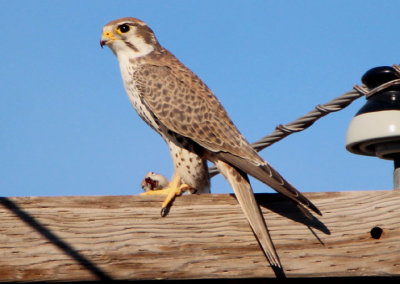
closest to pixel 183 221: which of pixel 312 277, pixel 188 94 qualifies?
pixel 312 277

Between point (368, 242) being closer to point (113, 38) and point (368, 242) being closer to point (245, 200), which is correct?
point (245, 200)

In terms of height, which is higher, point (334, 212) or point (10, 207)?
point (10, 207)

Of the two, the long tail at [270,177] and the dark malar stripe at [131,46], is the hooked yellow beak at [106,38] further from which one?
the long tail at [270,177]

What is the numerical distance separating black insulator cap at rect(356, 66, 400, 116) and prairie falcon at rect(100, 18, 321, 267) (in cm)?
51

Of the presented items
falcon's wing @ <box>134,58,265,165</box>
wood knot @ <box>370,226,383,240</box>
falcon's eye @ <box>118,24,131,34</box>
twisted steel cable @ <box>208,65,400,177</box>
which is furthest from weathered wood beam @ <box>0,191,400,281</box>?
falcon's eye @ <box>118,24,131,34</box>

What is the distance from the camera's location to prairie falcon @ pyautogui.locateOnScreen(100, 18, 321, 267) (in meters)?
2.92

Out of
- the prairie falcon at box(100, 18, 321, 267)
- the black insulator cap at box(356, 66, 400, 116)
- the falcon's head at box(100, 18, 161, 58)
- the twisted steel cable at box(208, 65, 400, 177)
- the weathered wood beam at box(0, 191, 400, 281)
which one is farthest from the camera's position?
the falcon's head at box(100, 18, 161, 58)

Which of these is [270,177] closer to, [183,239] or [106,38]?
[183,239]

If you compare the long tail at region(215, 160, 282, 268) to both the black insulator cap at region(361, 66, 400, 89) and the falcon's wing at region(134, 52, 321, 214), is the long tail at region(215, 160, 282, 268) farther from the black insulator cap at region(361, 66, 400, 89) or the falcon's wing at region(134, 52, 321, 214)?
the black insulator cap at region(361, 66, 400, 89)

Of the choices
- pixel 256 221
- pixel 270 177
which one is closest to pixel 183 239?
pixel 256 221

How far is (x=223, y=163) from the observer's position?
Result: 303 centimetres

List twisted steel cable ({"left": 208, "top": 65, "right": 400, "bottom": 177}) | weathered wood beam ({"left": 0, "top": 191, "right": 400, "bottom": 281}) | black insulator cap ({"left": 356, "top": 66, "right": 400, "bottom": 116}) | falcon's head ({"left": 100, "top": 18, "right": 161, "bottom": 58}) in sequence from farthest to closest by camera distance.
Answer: falcon's head ({"left": 100, "top": 18, "right": 161, "bottom": 58}) → twisted steel cable ({"left": 208, "top": 65, "right": 400, "bottom": 177}) → black insulator cap ({"left": 356, "top": 66, "right": 400, "bottom": 116}) → weathered wood beam ({"left": 0, "top": 191, "right": 400, "bottom": 281})

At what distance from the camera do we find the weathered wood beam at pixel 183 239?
87.2 inches

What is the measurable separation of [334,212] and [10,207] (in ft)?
3.59
